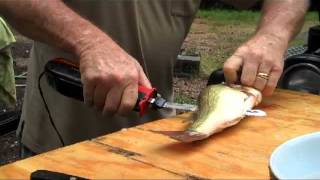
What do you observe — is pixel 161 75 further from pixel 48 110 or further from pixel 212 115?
pixel 212 115

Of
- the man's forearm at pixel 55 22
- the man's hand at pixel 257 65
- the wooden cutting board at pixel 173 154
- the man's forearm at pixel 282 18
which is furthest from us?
the man's forearm at pixel 282 18

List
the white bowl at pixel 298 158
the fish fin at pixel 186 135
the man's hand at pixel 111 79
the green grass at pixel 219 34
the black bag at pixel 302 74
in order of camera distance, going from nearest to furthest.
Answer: the white bowl at pixel 298 158, the fish fin at pixel 186 135, the man's hand at pixel 111 79, the black bag at pixel 302 74, the green grass at pixel 219 34

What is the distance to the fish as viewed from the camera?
1.33 metres

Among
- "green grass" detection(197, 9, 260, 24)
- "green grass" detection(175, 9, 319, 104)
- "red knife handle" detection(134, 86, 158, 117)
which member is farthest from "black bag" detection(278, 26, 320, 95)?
"green grass" detection(197, 9, 260, 24)

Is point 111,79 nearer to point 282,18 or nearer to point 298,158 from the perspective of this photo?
point 298,158

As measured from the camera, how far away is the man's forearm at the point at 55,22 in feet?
4.95

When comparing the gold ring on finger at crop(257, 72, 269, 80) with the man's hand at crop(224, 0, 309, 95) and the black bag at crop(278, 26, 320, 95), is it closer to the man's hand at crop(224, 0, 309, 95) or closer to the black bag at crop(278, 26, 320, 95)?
the man's hand at crop(224, 0, 309, 95)

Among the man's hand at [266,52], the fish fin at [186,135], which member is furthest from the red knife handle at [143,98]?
the man's hand at [266,52]

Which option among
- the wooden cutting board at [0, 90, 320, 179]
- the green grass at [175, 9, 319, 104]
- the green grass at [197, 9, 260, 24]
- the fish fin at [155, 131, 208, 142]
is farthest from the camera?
the green grass at [197, 9, 260, 24]

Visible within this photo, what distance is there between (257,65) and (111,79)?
19.4 inches

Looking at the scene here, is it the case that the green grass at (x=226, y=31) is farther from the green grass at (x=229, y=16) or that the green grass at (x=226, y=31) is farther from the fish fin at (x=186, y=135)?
the fish fin at (x=186, y=135)

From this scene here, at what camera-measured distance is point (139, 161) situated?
1.22 metres

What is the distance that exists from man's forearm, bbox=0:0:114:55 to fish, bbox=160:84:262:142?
31cm

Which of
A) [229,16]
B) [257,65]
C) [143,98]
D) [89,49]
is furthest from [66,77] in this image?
[229,16]
